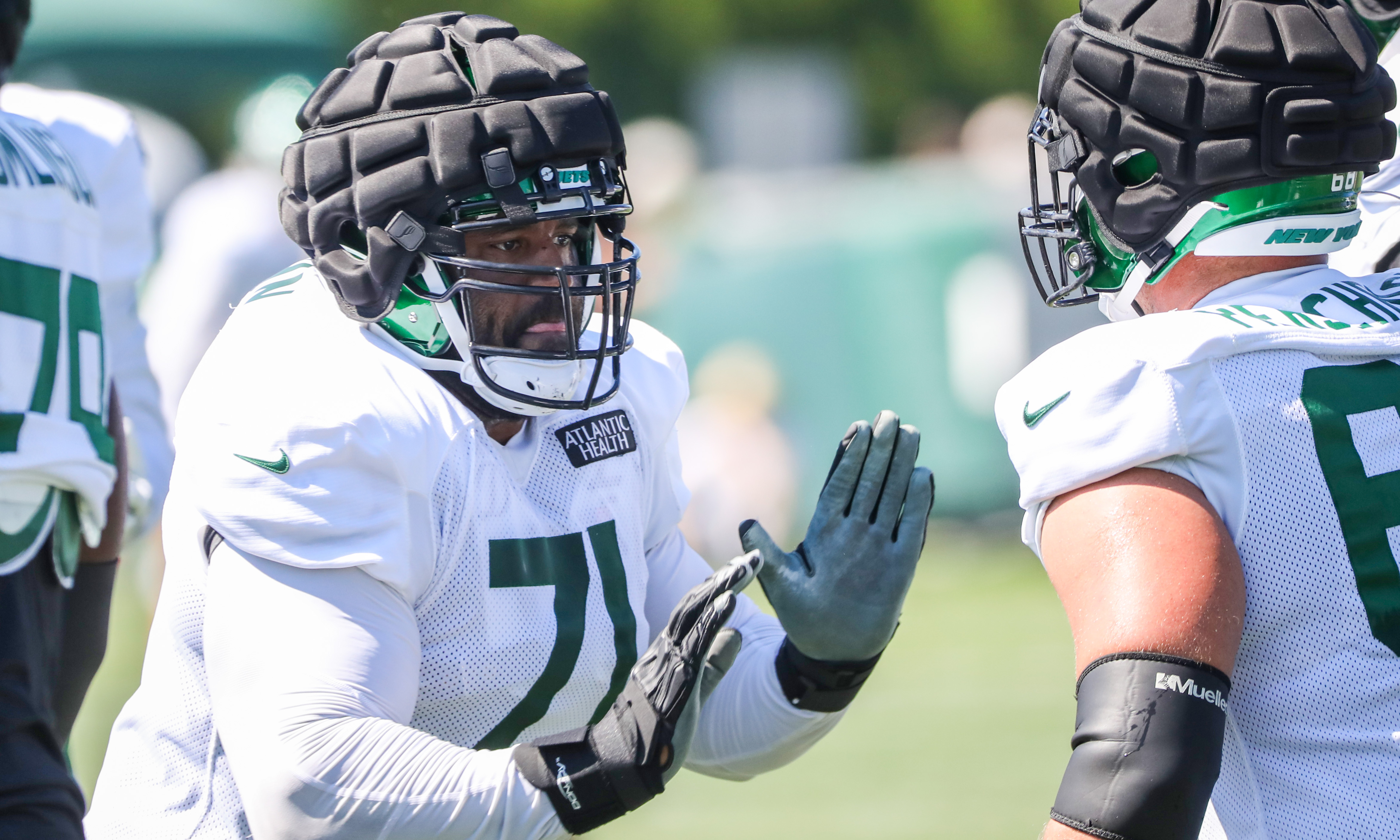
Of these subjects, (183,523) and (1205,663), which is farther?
(183,523)

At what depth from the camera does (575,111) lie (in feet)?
8.87

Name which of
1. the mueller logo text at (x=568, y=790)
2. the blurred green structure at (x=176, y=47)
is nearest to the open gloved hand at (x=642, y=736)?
the mueller logo text at (x=568, y=790)

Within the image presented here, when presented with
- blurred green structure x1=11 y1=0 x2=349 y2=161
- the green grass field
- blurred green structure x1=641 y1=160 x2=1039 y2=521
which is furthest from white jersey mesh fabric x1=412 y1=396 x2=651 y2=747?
blurred green structure x1=11 y1=0 x2=349 y2=161

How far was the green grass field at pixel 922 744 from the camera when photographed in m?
5.64

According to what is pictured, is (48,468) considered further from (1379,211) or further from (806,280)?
(806,280)

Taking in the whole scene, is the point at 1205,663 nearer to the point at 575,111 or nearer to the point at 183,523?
the point at 575,111

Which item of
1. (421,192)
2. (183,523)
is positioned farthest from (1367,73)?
(183,523)

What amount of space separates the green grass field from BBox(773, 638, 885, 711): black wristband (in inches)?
110

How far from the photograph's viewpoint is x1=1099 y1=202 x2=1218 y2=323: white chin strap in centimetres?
238

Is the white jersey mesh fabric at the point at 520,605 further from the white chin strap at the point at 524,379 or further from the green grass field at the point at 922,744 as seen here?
the green grass field at the point at 922,744

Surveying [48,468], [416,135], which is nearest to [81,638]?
[48,468]

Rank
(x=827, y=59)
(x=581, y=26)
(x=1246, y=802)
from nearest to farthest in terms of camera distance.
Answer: (x=1246, y=802)
(x=581, y=26)
(x=827, y=59)

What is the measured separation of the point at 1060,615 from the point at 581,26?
10.4m

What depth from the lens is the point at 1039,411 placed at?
219 cm
